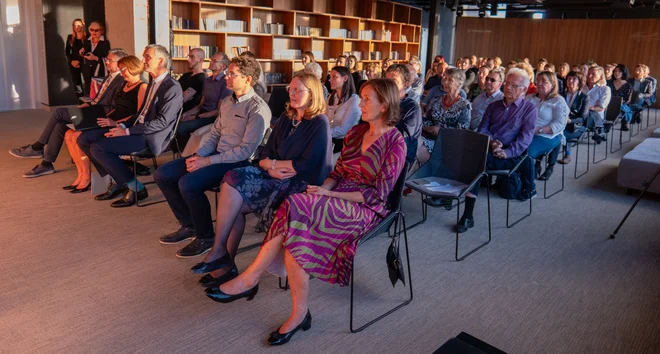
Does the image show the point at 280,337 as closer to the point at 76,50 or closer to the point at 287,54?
the point at 76,50

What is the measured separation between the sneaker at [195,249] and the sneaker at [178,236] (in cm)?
20

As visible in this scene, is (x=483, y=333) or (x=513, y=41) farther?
(x=513, y=41)

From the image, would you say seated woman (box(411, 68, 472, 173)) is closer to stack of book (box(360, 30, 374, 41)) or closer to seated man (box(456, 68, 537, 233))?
seated man (box(456, 68, 537, 233))

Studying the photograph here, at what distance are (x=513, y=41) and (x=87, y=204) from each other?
1637cm

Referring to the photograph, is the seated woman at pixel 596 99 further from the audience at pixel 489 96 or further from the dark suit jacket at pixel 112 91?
the dark suit jacket at pixel 112 91

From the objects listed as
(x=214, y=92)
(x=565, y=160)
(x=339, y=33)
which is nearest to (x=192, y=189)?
(x=214, y=92)

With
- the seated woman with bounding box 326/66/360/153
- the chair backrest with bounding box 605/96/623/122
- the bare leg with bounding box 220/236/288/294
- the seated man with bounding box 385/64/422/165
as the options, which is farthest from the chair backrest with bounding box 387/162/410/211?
the chair backrest with bounding box 605/96/623/122

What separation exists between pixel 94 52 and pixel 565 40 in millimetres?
14326

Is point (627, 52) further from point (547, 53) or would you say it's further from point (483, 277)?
point (483, 277)

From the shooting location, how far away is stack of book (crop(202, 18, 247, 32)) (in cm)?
920

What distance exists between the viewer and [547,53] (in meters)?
17.6

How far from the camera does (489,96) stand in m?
5.72

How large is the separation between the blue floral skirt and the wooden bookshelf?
19.4 ft

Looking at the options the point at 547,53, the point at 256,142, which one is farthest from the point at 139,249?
the point at 547,53
